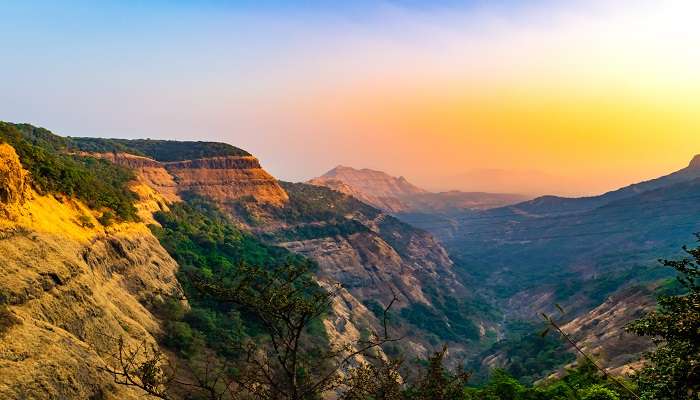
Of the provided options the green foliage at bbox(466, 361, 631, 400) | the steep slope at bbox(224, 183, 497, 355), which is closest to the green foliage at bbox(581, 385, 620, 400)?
the green foliage at bbox(466, 361, 631, 400)

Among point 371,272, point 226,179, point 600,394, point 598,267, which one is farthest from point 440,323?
point 600,394

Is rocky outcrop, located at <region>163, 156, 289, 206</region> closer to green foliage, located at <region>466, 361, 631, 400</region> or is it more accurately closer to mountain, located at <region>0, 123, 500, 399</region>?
mountain, located at <region>0, 123, 500, 399</region>

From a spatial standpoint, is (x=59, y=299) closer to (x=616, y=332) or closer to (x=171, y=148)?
(x=616, y=332)

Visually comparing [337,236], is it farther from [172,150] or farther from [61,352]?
[61,352]

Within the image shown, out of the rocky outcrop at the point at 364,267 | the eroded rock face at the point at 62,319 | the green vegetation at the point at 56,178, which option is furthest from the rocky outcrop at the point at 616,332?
the green vegetation at the point at 56,178

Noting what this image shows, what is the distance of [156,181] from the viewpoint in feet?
350

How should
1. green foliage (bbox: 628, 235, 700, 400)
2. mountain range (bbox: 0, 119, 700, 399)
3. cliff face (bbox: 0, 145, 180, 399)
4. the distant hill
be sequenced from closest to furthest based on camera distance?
green foliage (bbox: 628, 235, 700, 400)
cliff face (bbox: 0, 145, 180, 399)
mountain range (bbox: 0, 119, 700, 399)
the distant hill

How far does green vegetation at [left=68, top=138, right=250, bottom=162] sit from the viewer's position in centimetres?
11628

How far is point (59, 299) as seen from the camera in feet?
83.2

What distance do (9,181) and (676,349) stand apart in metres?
33.7

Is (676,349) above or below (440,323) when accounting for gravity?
above

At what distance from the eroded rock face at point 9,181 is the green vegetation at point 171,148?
91496mm

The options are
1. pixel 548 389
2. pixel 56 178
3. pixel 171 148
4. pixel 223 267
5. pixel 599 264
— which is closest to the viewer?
pixel 548 389

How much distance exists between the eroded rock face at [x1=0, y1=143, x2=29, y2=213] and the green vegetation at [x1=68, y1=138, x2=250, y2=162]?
91496mm
